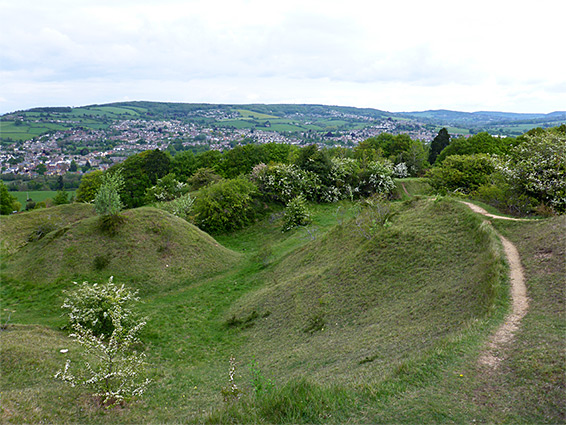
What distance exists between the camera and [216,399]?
36.7ft

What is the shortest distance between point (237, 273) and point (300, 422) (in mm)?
20866

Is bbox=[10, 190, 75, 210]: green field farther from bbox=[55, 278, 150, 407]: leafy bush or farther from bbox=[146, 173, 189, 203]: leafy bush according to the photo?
bbox=[55, 278, 150, 407]: leafy bush

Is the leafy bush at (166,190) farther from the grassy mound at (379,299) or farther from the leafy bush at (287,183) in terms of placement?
the grassy mound at (379,299)

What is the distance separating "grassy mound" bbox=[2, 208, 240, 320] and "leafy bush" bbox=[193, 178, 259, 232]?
→ 10.1 metres

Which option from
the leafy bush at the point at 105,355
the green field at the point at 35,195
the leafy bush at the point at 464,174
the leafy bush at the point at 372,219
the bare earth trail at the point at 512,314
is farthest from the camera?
the green field at the point at 35,195

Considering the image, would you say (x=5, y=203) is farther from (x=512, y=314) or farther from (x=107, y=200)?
(x=512, y=314)

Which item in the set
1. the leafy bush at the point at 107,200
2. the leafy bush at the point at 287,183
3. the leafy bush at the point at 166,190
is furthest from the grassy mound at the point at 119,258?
the leafy bush at the point at 166,190

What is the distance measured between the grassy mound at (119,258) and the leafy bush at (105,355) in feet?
17.8

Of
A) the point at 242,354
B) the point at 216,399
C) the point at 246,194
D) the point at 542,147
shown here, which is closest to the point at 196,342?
the point at 242,354

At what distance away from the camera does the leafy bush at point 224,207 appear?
41.7 m

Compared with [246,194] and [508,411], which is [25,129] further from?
[508,411]

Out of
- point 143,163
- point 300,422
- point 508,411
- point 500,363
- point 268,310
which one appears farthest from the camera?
point 143,163

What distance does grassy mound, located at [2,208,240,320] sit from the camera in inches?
971

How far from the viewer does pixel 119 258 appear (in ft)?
86.7
